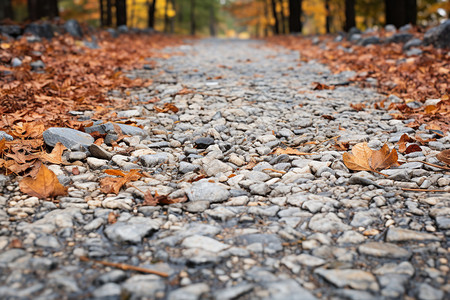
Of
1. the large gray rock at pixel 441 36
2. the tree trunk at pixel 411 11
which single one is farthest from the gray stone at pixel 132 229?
the tree trunk at pixel 411 11

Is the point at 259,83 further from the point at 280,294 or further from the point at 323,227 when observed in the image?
the point at 280,294

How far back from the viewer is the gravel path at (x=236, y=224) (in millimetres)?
1283

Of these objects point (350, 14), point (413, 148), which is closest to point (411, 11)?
point (350, 14)

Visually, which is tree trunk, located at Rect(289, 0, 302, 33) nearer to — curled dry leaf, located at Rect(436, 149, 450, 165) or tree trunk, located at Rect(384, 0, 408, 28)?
Result: tree trunk, located at Rect(384, 0, 408, 28)

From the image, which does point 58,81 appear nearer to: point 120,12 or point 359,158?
point 359,158

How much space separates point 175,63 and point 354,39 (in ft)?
17.7

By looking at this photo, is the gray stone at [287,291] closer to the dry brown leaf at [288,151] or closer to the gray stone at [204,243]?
the gray stone at [204,243]

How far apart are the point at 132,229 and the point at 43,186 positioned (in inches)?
26.9

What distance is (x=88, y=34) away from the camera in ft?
30.9

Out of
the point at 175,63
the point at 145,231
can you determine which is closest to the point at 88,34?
the point at 175,63

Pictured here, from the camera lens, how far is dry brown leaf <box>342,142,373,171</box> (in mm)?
2320

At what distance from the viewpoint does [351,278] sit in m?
1.32

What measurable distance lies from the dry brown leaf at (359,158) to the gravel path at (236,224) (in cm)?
6

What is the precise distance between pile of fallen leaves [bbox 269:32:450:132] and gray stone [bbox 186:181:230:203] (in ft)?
7.19
